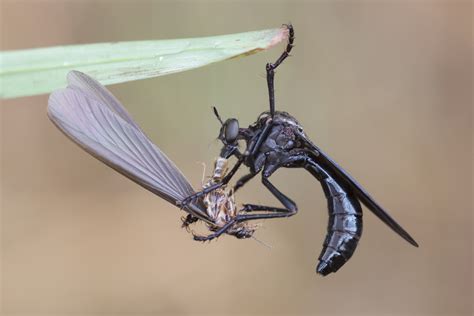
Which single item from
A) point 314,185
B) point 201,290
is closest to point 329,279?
point 314,185

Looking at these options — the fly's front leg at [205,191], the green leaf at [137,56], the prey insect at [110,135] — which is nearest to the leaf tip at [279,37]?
the green leaf at [137,56]

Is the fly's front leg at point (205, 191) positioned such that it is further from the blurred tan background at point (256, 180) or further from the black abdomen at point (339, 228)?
the blurred tan background at point (256, 180)

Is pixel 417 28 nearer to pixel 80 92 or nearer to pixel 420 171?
pixel 420 171

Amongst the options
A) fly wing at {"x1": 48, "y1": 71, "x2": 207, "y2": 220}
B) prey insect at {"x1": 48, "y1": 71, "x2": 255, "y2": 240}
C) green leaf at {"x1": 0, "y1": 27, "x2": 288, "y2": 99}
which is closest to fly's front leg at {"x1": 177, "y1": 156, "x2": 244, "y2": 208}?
prey insect at {"x1": 48, "y1": 71, "x2": 255, "y2": 240}

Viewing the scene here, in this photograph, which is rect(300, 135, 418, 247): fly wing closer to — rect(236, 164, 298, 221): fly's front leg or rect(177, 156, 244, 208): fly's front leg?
rect(236, 164, 298, 221): fly's front leg

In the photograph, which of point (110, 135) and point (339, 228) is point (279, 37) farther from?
point (339, 228)

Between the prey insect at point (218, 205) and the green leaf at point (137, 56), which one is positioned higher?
the green leaf at point (137, 56)

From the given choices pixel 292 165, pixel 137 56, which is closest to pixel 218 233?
pixel 292 165
